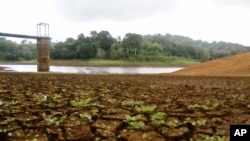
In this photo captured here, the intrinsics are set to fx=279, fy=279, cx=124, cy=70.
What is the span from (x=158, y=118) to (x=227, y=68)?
18411 millimetres

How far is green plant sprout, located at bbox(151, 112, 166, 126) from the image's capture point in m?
4.07

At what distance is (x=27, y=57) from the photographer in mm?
75250

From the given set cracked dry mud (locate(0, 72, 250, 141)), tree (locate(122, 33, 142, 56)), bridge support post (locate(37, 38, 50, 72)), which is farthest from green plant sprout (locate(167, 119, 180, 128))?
tree (locate(122, 33, 142, 56))

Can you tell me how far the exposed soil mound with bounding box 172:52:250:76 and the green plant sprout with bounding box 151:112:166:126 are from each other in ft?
49.8

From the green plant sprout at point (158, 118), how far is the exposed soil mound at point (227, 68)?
1518 centimetres

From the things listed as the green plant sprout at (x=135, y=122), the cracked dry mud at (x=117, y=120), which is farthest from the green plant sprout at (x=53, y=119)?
the green plant sprout at (x=135, y=122)

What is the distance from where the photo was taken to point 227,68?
21.2 m

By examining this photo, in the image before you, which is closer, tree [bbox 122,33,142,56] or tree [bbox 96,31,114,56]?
tree [bbox 122,33,142,56]

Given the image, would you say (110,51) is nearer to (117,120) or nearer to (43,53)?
(43,53)

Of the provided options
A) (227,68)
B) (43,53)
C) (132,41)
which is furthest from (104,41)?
(227,68)

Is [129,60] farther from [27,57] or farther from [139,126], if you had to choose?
[139,126]

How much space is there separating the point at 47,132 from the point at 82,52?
58.9 metres

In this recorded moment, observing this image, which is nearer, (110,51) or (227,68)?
(227,68)

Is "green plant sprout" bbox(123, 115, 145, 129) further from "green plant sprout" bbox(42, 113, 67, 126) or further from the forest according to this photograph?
the forest
